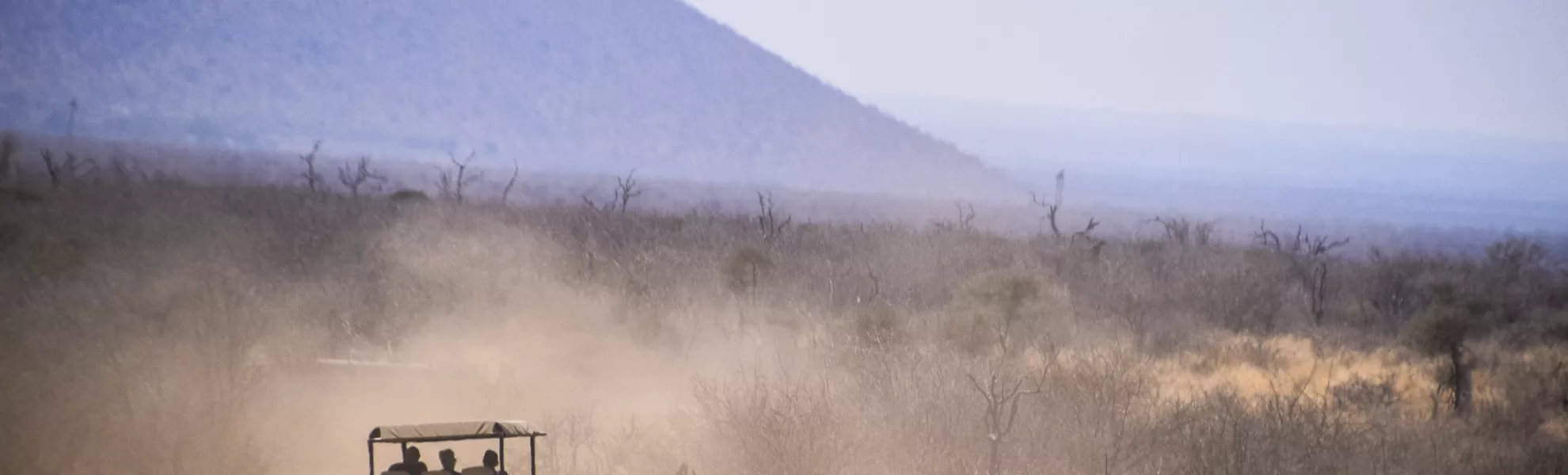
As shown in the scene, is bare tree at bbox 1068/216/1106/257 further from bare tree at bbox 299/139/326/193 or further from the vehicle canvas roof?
bare tree at bbox 299/139/326/193

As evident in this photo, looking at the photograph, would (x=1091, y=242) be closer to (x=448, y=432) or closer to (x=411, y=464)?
(x=448, y=432)

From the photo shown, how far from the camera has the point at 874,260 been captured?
55.2 ft

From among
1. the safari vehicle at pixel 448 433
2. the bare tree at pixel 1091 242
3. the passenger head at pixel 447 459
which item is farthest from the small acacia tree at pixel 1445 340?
the passenger head at pixel 447 459

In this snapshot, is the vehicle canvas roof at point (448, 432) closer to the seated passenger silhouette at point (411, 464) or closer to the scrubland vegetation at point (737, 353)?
the seated passenger silhouette at point (411, 464)

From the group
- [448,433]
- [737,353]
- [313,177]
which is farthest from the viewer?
[313,177]

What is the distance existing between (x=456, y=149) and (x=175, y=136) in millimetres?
27283

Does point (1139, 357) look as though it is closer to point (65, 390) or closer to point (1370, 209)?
point (65, 390)

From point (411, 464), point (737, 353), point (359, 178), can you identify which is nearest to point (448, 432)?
point (411, 464)

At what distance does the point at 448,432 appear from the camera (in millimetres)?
5516

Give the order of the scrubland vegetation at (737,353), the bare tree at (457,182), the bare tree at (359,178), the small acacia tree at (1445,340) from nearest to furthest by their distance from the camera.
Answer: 1. the scrubland vegetation at (737,353)
2. the small acacia tree at (1445,340)
3. the bare tree at (457,182)
4. the bare tree at (359,178)

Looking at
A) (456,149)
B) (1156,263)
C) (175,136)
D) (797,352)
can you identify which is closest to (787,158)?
(456,149)

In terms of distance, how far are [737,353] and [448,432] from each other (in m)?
4.88

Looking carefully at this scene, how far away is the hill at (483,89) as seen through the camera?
4011 inches

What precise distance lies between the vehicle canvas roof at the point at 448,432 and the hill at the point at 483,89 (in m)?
99.2
